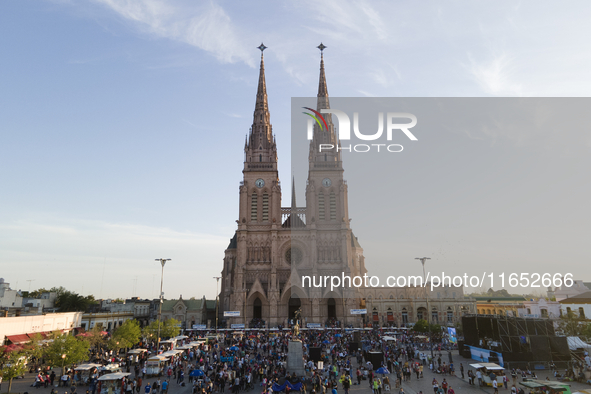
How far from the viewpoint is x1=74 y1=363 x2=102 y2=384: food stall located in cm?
2684

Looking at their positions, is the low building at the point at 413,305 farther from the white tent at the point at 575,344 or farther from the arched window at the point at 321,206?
the white tent at the point at 575,344

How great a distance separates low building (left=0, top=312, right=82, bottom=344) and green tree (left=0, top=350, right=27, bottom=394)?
11606 millimetres

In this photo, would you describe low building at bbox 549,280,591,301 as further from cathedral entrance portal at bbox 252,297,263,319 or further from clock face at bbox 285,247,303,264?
cathedral entrance portal at bbox 252,297,263,319

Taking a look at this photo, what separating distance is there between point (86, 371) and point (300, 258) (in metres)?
45.3

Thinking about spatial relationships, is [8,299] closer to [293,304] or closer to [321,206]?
[293,304]

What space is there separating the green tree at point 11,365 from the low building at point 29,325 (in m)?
11.6

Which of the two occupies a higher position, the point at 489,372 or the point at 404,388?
the point at 489,372

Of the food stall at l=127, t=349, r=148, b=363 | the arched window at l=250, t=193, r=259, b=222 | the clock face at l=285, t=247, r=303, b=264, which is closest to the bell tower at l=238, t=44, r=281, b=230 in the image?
the arched window at l=250, t=193, r=259, b=222

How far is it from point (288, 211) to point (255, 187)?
7940 mm

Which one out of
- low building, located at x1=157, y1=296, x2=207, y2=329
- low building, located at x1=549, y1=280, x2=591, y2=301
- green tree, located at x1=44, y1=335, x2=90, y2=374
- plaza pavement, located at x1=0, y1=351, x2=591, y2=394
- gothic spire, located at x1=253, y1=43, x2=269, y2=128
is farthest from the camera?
gothic spire, located at x1=253, y1=43, x2=269, y2=128

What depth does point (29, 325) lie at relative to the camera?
39.3 metres

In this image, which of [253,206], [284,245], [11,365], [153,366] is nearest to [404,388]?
[153,366]

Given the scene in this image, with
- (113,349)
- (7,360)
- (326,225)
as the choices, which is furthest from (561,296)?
(7,360)

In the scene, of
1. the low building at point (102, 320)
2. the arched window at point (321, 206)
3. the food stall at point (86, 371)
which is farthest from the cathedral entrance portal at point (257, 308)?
the food stall at point (86, 371)
